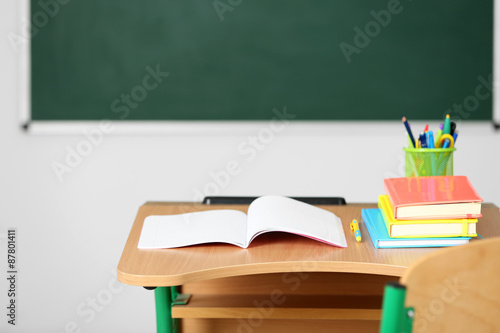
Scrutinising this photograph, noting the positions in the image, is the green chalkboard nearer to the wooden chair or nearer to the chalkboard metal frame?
the chalkboard metal frame

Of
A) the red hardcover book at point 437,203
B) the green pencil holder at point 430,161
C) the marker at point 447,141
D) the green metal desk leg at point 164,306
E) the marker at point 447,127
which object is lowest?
the green metal desk leg at point 164,306

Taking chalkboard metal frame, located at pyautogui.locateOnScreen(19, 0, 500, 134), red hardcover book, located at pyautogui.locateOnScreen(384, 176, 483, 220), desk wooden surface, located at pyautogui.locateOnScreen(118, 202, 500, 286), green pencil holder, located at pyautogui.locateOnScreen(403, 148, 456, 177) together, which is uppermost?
chalkboard metal frame, located at pyautogui.locateOnScreen(19, 0, 500, 134)

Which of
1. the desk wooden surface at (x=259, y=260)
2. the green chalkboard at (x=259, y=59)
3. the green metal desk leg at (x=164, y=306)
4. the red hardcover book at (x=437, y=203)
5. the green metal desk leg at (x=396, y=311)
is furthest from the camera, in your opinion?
the green chalkboard at (x=259, y=59)

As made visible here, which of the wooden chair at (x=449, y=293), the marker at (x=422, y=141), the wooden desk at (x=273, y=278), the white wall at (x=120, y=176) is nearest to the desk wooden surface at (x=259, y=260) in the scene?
the wooden desk at (x=273, y=278)

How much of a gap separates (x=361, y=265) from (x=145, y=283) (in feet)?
1.42

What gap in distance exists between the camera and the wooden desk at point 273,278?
1.17 meters

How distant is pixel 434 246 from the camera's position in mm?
1274

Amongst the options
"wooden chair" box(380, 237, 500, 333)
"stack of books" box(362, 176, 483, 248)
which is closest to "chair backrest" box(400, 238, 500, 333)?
"wooden chair" box(380, 237, 500, 333)

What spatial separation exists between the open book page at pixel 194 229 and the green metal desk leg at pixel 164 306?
0.47 ft

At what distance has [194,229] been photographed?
137 cm

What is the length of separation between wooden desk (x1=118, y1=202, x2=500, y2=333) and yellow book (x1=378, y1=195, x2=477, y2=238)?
0.13 ft

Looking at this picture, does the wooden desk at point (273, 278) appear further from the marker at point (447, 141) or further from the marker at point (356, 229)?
the marker at point (447, 141)

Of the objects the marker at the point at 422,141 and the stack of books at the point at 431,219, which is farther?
the marker at the point at 422,141

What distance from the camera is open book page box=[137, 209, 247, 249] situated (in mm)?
1283
